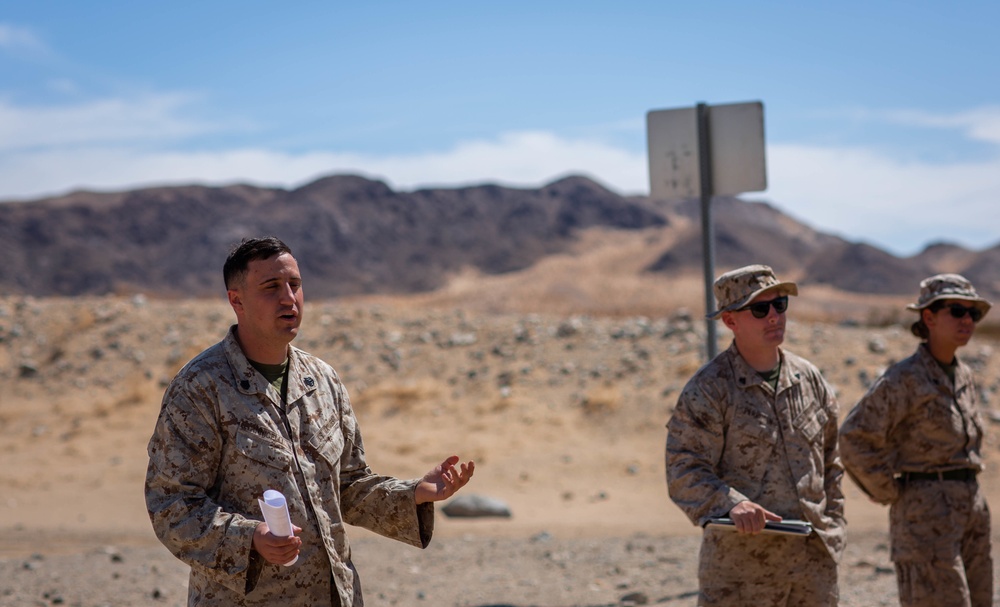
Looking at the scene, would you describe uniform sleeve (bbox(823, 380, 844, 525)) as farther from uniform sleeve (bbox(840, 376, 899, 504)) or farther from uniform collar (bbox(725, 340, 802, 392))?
uniform sleeve (bbox(840, 376, 899, 504))

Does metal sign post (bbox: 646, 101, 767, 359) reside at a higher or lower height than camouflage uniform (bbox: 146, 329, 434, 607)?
higher

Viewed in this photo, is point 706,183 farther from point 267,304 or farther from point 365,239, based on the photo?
point 365,239

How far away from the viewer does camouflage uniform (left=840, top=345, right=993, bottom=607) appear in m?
4.97

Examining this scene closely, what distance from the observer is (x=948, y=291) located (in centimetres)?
520

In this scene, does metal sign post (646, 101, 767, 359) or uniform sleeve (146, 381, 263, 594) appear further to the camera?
metal sign post (646, 101, 767, 359)

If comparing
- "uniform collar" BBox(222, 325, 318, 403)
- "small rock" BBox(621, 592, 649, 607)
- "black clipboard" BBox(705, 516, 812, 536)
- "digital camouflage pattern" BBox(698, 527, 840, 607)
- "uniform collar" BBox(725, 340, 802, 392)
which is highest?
"uniform collar" BBox(222, 325, 318, 403)

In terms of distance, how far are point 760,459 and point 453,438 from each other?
34.2 feet

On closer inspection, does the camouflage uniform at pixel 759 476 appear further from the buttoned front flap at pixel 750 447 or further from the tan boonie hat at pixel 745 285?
the tan boonie hat at pixel 745 285

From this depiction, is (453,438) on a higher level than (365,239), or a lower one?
lower

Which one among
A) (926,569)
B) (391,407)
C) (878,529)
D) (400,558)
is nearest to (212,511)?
(926,569)

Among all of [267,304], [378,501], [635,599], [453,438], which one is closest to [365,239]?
Answer: [453,438]

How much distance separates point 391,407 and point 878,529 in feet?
25.4

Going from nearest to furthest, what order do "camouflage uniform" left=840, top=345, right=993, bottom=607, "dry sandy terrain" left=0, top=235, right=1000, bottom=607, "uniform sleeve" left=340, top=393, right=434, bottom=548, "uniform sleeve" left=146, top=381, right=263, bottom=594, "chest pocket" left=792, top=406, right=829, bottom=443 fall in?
"uniform sleeve" left=146, top=381, right=263, bottom=594, "uniform sleeve" left=340, top=393, right=434, bottom=548, "chest pocket" left=792, top=406, right=829, bottom=443, "camouflage uniform" left=840, top=345, right=993, bottom=607, "dry sandy terrain" left=0, top=235, right=1000, bottom=607

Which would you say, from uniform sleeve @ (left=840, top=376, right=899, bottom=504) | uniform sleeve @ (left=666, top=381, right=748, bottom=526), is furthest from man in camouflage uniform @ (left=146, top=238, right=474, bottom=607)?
uniform sleeve @ (left=840, top=376, right=899, bottom=504)
